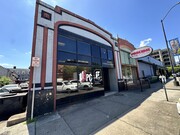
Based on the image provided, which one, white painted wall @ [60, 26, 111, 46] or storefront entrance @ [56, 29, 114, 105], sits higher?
white painted wall @ [60, 26, 111, 46]

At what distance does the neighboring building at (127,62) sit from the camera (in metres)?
13.4

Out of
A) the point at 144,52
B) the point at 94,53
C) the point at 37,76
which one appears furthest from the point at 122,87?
the point at 37,76

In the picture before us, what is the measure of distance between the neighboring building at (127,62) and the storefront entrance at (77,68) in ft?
15.8

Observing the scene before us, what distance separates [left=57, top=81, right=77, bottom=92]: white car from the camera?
20.8ft

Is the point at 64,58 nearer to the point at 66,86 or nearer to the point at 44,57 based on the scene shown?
the point at 44,57

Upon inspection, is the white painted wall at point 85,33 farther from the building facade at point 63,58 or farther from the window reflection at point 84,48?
the window reflection at point 84,48

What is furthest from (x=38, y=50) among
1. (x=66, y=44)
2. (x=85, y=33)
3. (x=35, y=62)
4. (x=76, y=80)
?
(x=85, y=33)

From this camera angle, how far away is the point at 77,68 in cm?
761

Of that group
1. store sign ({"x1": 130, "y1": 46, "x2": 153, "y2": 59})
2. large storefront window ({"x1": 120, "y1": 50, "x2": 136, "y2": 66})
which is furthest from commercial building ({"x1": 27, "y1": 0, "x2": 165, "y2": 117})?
large storefront window ({"x1": 120, "y1": 50, "x2": 136, "y2": 66})

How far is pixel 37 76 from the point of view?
17.8 ft

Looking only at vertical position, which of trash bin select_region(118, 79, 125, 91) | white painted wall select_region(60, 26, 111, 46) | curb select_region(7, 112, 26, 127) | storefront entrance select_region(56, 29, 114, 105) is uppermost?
white painted wall select_region(60, 26, 111, 46)

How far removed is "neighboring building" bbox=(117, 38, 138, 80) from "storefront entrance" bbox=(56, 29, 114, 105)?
4.81m

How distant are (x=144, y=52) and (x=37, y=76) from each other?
10.4m

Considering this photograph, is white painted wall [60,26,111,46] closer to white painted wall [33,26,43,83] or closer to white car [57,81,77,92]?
white painted wall [33,26,43,83]
